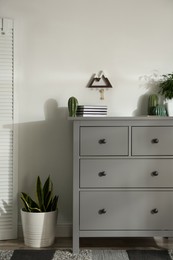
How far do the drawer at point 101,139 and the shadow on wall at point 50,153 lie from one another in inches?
20.2

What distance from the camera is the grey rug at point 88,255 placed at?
2.85 m

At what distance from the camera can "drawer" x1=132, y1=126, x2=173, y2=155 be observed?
2.93m

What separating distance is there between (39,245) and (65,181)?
0.59 metres

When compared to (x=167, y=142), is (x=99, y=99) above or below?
above

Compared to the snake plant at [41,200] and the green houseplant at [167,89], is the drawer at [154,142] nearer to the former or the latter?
the green houseplant at [167,89]

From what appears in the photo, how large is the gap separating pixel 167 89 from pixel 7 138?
1.38 metres

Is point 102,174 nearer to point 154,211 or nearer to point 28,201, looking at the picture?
point 154,211

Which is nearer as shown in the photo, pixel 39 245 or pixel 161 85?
pixel 39 245

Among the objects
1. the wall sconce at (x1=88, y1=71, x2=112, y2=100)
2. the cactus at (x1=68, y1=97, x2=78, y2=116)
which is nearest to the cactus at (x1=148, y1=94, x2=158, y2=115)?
the wall sconce at (x1=88, y1=71, x2=112, y2=100)

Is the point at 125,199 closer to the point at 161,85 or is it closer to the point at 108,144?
the point at 108,144

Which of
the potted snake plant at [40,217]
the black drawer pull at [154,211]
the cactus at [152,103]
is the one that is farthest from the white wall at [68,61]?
the black drawer pull at [154,211]

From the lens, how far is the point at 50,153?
134 inches

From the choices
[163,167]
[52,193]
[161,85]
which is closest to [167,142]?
[163,167]

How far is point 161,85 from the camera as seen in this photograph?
134 inches
